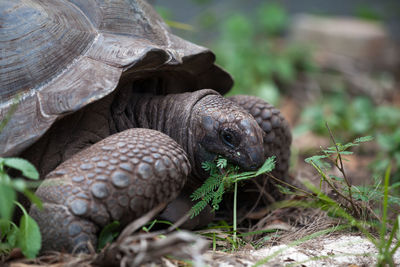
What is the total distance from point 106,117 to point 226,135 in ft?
2.32

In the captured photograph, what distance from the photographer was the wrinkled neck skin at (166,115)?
2647mm

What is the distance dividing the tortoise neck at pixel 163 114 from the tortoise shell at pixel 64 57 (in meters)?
0.18

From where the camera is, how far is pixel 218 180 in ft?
7.98

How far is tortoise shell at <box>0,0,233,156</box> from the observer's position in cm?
224

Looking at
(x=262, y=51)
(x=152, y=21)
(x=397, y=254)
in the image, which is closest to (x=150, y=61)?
(x=152, y=21)

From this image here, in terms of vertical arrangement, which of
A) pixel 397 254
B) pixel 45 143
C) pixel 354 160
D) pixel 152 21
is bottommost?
pixel 354 160

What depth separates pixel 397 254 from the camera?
2.24 metres

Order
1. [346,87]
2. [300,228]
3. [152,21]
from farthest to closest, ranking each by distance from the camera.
→ 1. [346,87]
2. [152,21]
3. [300,228]

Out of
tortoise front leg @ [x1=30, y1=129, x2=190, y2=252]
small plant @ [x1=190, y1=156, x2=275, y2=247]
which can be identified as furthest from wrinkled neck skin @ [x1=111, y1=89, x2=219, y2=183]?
tortoise front leg @ [x1=30, y1=129, x2=190, y2=252]

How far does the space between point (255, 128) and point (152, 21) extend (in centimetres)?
110

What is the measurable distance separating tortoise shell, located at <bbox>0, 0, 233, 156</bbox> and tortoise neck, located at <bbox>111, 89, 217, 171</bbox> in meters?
0.18

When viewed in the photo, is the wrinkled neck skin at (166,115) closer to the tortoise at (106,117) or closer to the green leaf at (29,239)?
the tortoise at (106,117)

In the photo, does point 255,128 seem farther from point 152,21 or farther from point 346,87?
point 346,87

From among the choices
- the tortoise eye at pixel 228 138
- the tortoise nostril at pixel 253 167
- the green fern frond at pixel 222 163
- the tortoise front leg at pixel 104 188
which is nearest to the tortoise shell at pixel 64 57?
the tortoise front leg at pixel 104 188
